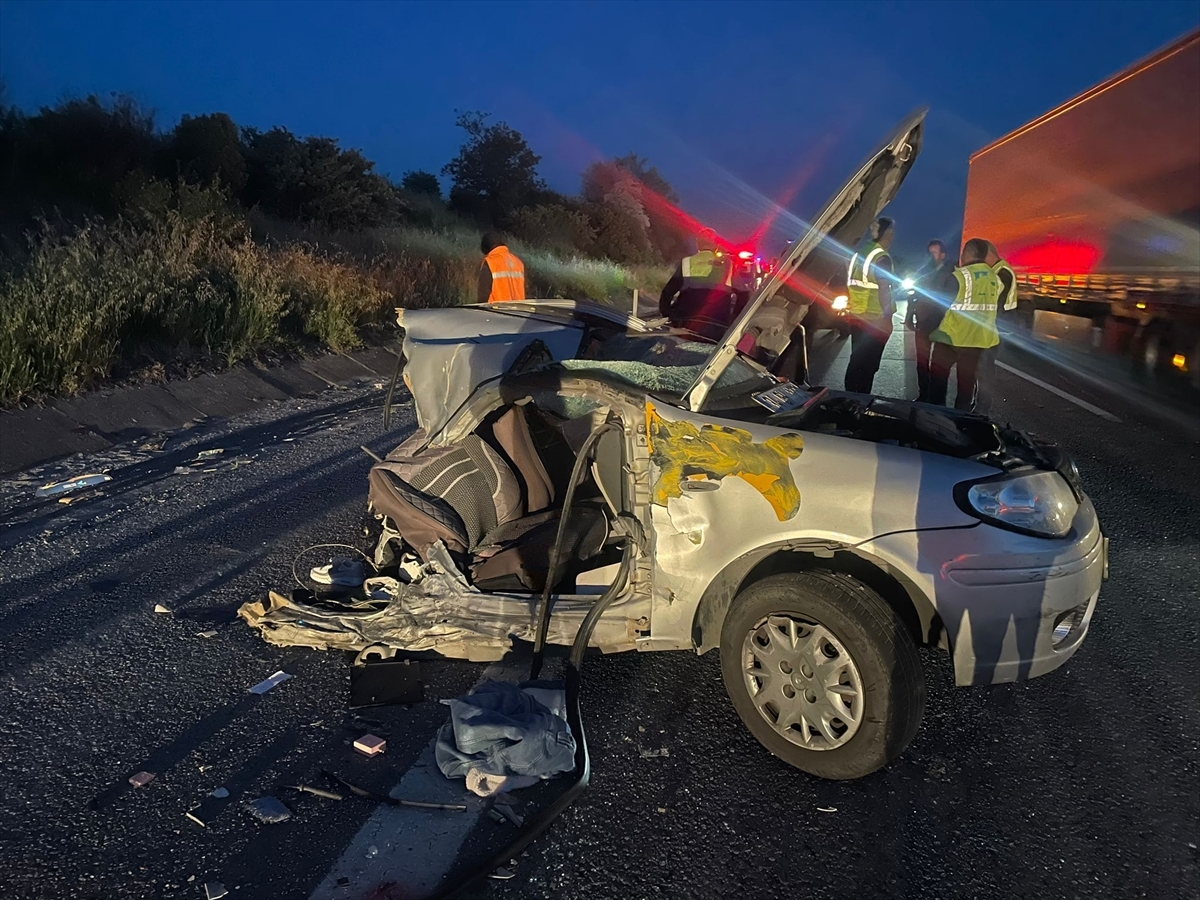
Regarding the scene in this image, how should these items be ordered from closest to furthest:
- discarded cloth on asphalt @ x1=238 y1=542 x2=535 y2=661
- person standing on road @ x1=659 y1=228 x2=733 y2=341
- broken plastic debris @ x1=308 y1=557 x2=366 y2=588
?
1. discarded cloth on asphalt @ x1=238 y1=542 x2=535 y2=661
2. broken plastic debris @ x1=308 y1=557 x2=366 y2=588
3. person standing on road @ x1=659 y1=228 x2=733 y2=341

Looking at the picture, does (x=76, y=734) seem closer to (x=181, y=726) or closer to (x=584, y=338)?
(x=181, y=726)

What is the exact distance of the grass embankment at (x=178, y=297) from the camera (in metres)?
7.39

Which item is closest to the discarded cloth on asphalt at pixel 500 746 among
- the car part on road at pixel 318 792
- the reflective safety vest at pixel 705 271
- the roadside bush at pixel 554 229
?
the car part on road at pixel 318 792

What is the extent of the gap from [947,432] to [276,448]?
5.41m

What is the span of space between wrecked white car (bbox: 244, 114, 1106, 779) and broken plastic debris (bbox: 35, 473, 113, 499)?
9.33ft

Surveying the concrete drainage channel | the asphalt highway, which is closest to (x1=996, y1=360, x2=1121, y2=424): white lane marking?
the asphalt highway

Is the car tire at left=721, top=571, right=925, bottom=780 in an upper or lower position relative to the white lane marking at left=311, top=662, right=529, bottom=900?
upper

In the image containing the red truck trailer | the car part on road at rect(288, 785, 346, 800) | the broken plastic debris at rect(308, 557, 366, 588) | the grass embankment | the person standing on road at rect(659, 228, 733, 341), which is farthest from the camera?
the red truck trailer

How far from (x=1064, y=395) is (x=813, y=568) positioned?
30.6 ft

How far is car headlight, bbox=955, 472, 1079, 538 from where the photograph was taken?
2814 millimetres

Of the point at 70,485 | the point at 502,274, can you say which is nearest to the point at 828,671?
the point at 70,485

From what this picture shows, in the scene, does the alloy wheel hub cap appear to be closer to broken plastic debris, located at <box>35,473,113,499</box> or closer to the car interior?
the car interior

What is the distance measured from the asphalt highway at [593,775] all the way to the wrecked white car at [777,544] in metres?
0.26

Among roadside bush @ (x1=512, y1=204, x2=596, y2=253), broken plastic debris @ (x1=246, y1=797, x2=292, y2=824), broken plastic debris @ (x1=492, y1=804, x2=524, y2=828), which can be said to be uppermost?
roadside bush @ (x1=512, y1=204, x2=596, y2=253)
